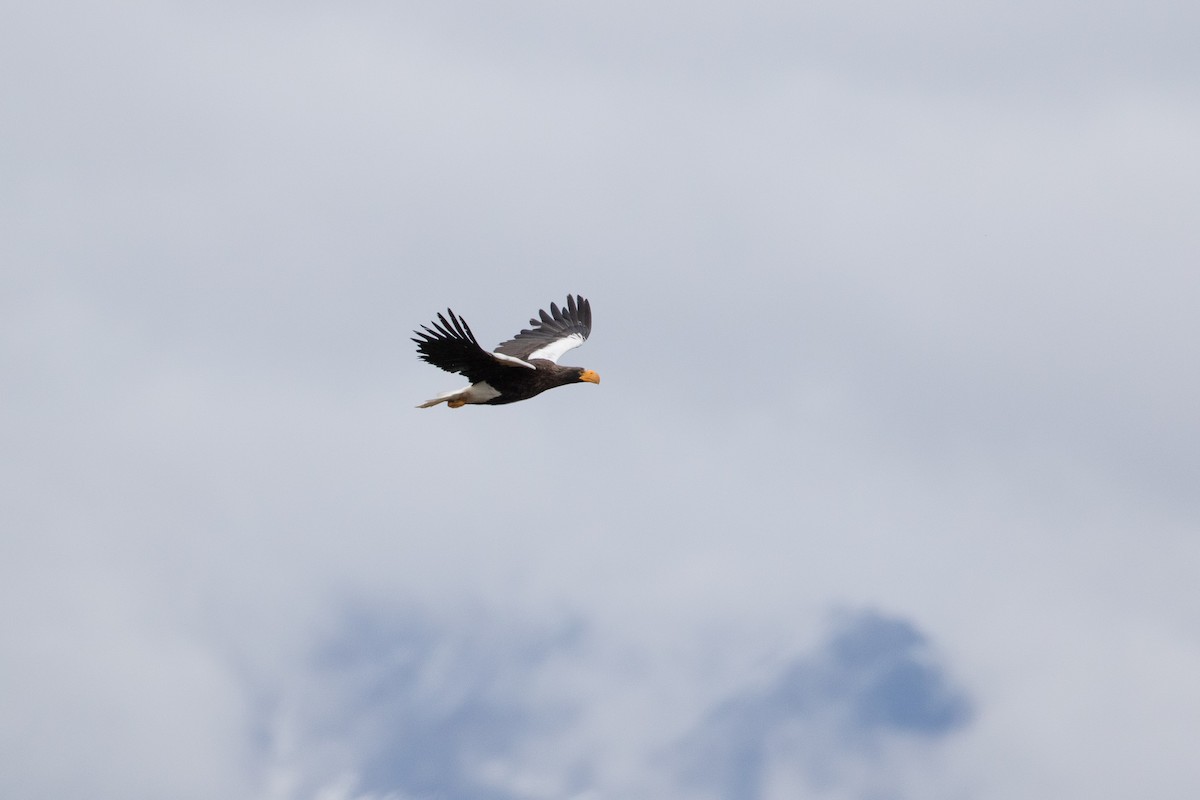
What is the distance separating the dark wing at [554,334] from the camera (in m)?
39.6

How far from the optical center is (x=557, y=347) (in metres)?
40.0

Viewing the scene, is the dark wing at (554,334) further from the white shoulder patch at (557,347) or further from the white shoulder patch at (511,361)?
the white shoulder patch at (511,361)

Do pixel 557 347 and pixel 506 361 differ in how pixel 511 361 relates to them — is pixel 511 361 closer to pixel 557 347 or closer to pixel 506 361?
pixel 506 361

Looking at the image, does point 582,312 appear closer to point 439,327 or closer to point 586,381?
point 586,381

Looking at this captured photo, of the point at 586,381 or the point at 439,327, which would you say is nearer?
the point at 439,327

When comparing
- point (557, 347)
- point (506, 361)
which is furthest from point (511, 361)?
point (557, 347)

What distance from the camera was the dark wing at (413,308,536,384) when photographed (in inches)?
1293

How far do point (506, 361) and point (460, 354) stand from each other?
1.22 m

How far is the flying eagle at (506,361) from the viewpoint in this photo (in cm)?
3325

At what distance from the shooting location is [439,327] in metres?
32.8

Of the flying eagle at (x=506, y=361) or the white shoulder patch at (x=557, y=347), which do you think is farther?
the white shoulder patch at (x=557, y=347)

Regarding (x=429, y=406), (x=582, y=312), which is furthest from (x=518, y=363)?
(x=582, y=312)

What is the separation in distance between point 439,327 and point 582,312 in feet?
31.9

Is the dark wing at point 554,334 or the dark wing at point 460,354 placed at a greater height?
the dark wing at point 554,334
